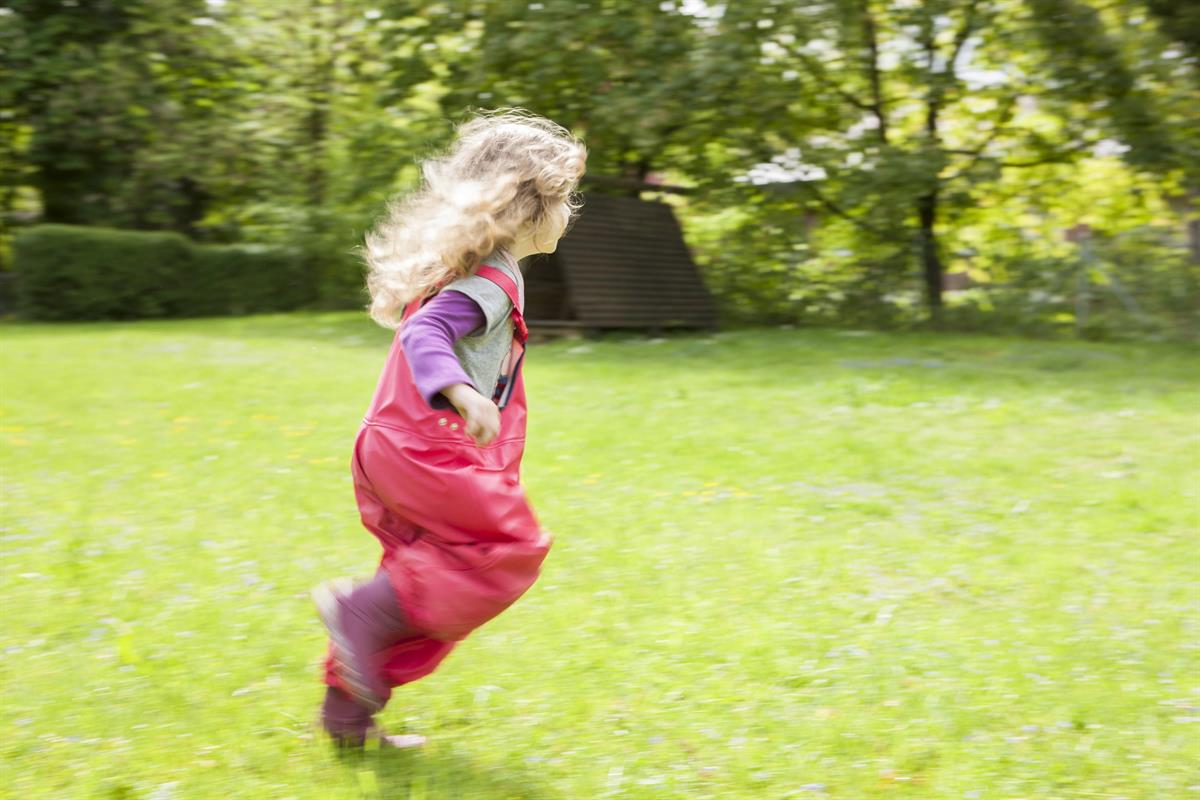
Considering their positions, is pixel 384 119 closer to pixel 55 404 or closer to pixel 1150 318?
pixel 55 404

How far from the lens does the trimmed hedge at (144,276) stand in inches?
750

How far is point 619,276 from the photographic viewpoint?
50.7 ft

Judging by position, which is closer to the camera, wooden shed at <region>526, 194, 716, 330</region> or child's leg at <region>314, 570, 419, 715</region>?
child's leg at <region>314, 570, 419, 715</region>

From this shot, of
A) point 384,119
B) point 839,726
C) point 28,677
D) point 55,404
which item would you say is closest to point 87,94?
point 384,119

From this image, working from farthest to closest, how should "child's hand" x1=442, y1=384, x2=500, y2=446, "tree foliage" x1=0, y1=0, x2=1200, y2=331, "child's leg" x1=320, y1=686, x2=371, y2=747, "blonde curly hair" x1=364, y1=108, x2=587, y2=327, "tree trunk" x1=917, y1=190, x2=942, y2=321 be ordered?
1. "tree trunk" x1=917, y1=190, x2=942, y2=321
2. "tree foliage" x1=0, y1=0, x2=1200, y2=331
3. "child's leg" x1=320, y1=686, x2=371, y2=747
4. "blonde curly hair" x1=364, y1=108, x2=587, y2=327
5. "child's hand" x1=442, y1=384, x2=500, y2=446

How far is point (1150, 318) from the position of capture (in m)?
14.2

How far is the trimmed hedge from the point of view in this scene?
750 inches

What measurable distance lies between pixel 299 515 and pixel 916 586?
126 inches

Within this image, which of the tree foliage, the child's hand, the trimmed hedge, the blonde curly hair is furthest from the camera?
the trimmed hedge

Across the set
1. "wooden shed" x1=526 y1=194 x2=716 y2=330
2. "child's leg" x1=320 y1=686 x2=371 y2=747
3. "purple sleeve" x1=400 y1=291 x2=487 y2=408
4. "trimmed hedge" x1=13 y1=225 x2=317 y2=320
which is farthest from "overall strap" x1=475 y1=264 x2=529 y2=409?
"trimmed hedge" x1=13 y1=225 x2=317 y2=320

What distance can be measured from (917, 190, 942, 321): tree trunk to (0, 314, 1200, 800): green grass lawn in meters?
5.96

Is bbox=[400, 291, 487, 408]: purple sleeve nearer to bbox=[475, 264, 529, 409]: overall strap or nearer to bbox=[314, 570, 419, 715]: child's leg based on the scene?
bbox=[475, 264, 529, 409]: overall strap

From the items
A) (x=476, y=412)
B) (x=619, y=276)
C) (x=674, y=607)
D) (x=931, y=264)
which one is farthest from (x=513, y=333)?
(x=931, y=264)

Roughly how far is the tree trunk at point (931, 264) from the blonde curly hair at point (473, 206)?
1330 centimetres
